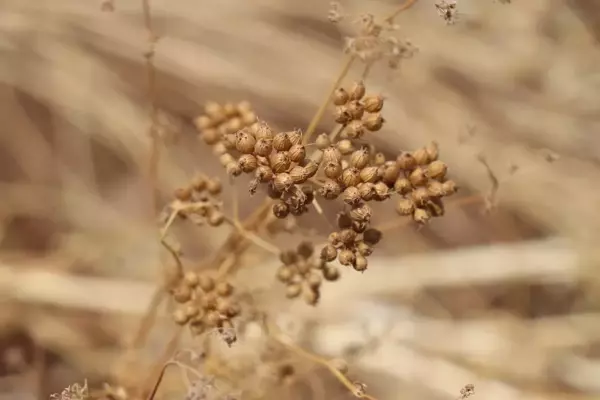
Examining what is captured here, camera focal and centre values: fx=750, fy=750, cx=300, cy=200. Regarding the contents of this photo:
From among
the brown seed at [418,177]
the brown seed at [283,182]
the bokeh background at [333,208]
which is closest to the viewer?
the brown seed at [283,182]

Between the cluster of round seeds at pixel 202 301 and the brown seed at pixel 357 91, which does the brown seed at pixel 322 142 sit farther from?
the cluster of round seeds at pixel 202 301

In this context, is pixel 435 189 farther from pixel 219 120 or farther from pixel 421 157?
pixel 219 120

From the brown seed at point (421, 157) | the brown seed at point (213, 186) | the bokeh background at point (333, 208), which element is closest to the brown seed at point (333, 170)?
the brown seed at point (421, 157)

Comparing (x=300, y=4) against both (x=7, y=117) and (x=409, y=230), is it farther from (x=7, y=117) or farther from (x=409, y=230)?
(x=7, y=117)

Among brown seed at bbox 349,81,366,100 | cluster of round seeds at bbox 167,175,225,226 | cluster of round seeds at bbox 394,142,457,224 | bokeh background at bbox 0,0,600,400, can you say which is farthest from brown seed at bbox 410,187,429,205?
bokeh background at bbox 0,0,600,400

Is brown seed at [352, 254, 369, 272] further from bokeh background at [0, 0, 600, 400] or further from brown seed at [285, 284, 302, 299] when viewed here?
bokeh background at [0, 0, 600, 400]

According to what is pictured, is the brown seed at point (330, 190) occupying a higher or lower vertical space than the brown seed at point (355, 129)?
lower

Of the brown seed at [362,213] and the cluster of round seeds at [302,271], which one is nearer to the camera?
the brown seed at [362,213]

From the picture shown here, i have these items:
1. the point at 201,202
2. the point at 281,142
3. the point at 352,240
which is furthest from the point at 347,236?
the point at 201,202
